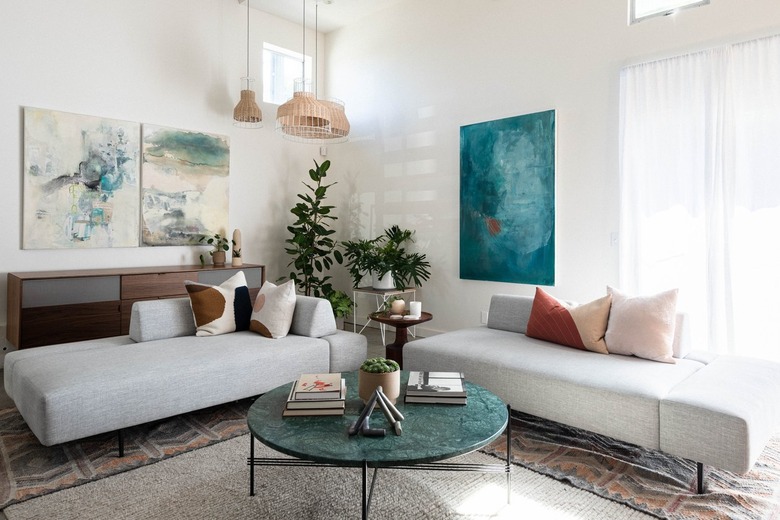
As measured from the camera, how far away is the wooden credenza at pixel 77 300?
357 centimetres

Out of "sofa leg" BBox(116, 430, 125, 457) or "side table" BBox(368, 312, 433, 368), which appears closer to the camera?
"sofa leg" BBox(116, 430, 125, 457)

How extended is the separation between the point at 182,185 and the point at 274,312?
2.22 meters

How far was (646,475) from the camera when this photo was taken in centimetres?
225

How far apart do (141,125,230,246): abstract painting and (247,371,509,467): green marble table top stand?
3.15m

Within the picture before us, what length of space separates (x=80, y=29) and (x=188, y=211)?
1.71 m

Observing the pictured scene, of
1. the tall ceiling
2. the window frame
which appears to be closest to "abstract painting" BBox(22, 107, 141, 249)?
the window frame

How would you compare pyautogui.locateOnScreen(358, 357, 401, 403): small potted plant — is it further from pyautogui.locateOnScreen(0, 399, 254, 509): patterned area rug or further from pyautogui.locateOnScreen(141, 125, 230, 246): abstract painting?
pyautogui.locateOnScreen(141, 125, 230, 246): abstract painting

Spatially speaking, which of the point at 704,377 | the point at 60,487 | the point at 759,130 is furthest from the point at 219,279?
the point at 759,130

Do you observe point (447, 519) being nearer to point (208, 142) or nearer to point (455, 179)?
point (455, 179)

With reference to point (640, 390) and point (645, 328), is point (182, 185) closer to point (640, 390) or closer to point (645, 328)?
point (645, 328)

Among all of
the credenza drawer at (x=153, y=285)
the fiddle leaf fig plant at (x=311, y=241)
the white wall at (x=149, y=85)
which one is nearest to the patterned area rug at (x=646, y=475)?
the credenza drawer at (x=153, y=285)

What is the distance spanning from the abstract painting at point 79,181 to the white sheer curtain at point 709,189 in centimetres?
406

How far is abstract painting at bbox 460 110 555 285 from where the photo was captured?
13.3 ft

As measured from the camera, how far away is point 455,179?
474 cm
